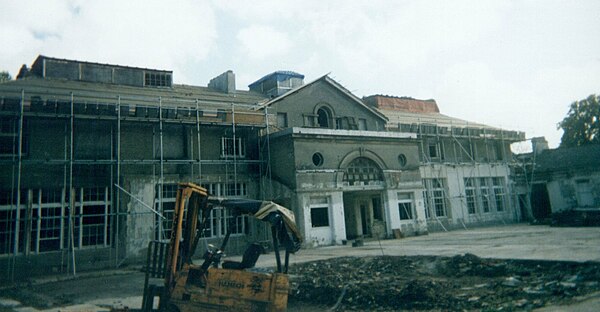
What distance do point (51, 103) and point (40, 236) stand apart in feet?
18.0

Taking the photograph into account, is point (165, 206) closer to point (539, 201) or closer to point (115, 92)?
point (115, 92)

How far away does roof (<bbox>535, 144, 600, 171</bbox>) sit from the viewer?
28391 mm

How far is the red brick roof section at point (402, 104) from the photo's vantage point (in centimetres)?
3453

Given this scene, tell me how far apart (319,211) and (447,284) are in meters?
11.3

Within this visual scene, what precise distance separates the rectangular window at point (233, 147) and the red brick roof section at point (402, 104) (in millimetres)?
15920

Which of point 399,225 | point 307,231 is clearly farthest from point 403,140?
point 307,231

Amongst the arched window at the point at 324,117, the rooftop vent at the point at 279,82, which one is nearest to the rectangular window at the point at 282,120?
the arched window at the point at 324,117

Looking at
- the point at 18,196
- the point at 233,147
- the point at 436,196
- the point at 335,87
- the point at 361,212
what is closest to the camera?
the point at 18,196

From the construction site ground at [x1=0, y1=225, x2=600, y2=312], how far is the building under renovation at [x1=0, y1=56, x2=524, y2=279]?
9.83 feet

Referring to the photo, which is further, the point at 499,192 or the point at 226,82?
the point at 499,192

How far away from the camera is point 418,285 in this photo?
8.91m

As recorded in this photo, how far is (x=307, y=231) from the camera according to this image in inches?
772

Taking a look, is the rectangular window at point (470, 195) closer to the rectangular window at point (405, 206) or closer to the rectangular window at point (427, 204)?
the rectangular window at point (427, 204)

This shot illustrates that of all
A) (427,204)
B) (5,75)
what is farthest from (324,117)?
(5,75)
